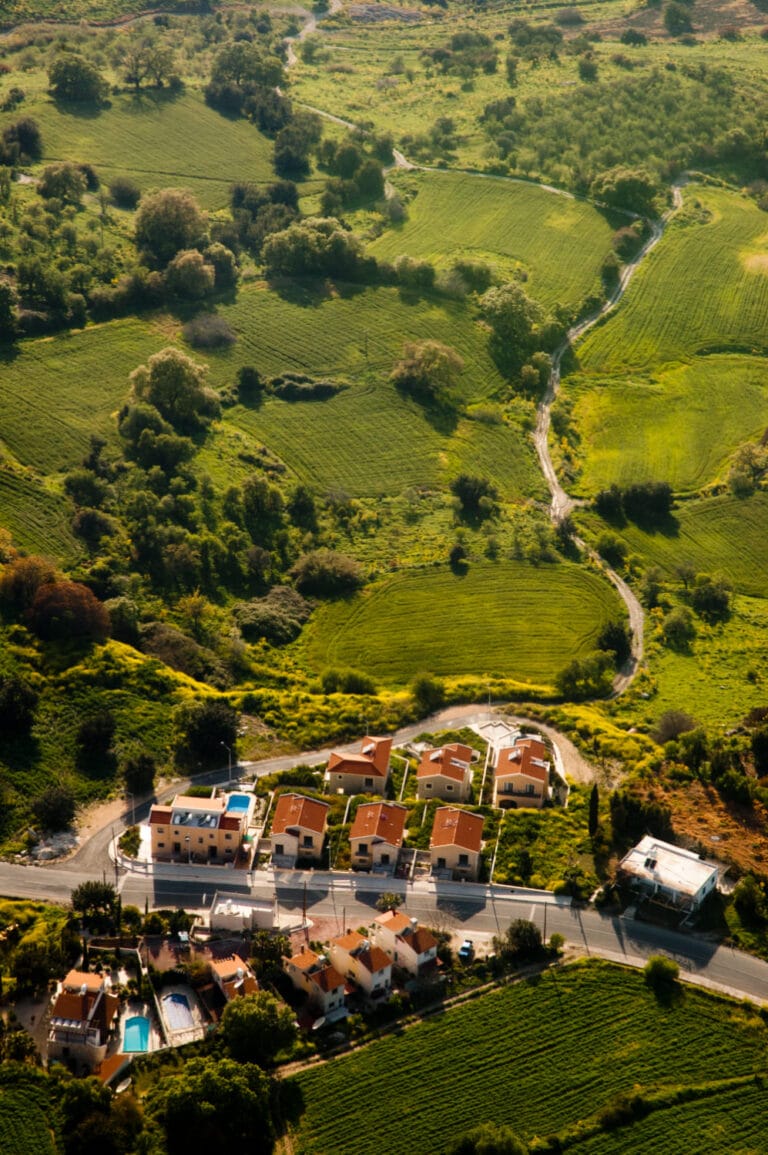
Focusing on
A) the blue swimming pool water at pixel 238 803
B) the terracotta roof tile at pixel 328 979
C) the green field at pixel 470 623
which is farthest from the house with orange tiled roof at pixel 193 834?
the green field at pixel 470 623

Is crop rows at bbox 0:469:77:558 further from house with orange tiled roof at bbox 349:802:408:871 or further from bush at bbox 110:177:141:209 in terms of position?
bush at bbox 110:177:141:209

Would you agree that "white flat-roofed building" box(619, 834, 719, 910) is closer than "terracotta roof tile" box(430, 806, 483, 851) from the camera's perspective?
Yes

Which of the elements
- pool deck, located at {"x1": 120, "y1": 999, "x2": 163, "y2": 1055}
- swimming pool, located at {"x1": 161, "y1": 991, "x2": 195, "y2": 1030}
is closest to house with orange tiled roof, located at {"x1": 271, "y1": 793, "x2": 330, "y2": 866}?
swimming pool, located at {"x1": 161, "y1": 991, "x2": 195, "y2": 1030}

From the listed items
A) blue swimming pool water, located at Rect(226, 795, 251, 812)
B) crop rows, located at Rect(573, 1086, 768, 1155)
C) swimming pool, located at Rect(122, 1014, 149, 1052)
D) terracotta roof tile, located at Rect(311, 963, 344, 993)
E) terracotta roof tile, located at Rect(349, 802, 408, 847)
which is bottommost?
blue swimming pool water, located at Rect(226, 795, 251, 812)

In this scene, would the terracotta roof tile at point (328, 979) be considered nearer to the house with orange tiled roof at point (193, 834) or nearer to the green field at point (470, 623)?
the house with orange tiled roof at point (193, 834)

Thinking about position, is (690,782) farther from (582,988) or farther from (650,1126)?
(650,1126)

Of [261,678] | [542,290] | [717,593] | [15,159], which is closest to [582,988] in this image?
[261,678]

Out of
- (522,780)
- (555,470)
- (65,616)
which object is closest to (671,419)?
(555,470)
